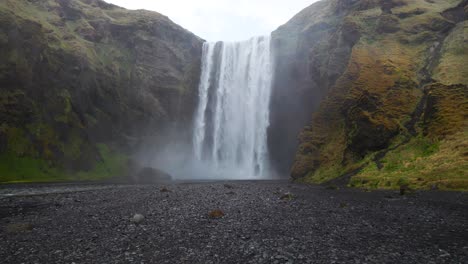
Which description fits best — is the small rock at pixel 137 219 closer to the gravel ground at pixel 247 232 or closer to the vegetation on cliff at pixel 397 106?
the gravel ground at pixel 247 232

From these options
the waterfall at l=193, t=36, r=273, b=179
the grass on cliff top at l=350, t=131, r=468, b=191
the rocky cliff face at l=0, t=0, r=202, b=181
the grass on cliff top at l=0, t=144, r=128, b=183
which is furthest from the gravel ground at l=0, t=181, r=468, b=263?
the waterfall at l=193, t=36, r=273, b=179

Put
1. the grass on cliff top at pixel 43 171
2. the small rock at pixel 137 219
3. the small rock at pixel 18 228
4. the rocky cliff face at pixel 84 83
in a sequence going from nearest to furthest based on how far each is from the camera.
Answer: the small rock at pixel 18 228 → the small rock at pixel 137 219 → the grass on cliff top at pixel 43 171 → the rocky cliff face at pixel 84 83

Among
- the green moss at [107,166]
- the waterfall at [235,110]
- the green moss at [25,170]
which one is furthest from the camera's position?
the waterfall at [235,110]

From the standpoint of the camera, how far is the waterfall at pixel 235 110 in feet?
254

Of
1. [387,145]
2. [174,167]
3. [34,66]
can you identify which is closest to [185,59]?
[174,167]

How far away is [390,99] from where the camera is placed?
135 ft

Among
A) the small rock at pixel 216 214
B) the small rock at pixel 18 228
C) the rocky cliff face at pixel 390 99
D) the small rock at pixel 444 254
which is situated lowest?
the small rock at pixel 18 228

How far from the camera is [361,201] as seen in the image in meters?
22.5

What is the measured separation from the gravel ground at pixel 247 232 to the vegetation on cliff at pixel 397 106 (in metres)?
8.31

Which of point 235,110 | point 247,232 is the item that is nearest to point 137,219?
point 247,232

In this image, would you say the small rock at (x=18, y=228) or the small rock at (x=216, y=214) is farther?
the small rock at (x=216, y=214)

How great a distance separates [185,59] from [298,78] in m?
36.1

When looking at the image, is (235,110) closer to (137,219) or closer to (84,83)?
(84,83)

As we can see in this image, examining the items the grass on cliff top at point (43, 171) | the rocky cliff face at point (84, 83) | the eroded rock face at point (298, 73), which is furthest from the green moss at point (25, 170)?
the eroded rock face at point (298, 73)
